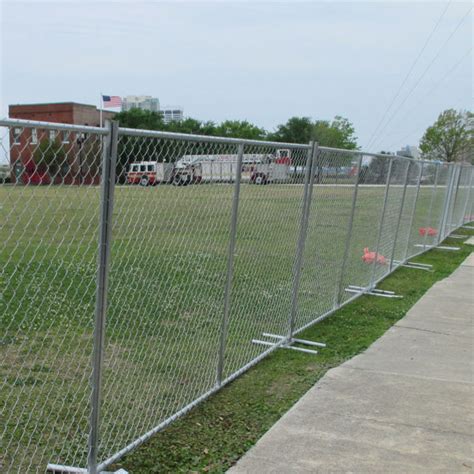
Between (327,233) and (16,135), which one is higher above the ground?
(16,135)

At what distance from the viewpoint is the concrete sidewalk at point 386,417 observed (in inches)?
132

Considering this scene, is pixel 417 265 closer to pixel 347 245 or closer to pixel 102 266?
pixel 347 245

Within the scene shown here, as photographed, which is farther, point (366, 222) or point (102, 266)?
point (366, 222)

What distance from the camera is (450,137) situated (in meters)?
37.1

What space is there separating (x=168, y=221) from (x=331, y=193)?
2506mm

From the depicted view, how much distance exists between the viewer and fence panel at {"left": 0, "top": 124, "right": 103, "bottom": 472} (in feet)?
7.86

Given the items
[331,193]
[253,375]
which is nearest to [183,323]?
[253,375]

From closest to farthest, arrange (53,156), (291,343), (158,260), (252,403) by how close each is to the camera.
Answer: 1. (53,156)
2. (252,403)
3. (158,260)
4. (291,343)

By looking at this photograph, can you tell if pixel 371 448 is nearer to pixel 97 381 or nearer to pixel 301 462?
pixel 301 462

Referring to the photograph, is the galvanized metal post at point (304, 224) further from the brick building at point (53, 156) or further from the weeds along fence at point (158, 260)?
the brick building at point (53, 156)

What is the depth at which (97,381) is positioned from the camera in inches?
116

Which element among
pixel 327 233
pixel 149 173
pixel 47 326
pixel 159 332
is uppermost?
pixel 149 173

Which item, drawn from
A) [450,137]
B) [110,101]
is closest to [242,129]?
[110,101]

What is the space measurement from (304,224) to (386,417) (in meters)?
2.08
